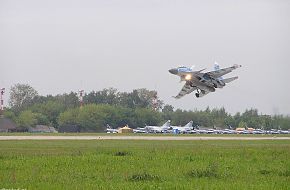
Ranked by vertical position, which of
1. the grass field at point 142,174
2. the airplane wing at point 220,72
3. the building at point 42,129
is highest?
the airplane wing at point 220,72

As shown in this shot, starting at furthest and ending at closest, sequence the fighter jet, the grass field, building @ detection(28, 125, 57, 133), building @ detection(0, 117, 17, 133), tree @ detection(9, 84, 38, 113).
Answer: tree @ detection(9, 84, 38, 113) < building @ detection(28, 125, 57, 133) < building @ detection(0, 117, 17, 133) < the fighter jet < the grass field

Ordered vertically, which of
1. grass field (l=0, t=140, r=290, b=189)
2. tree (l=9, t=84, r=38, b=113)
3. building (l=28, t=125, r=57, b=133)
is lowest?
grass field (l=0, t=140, r=290, b=189)

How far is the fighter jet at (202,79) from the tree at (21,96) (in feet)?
417

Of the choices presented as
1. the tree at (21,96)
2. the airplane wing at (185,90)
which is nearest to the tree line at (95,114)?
the tree at (21,96)

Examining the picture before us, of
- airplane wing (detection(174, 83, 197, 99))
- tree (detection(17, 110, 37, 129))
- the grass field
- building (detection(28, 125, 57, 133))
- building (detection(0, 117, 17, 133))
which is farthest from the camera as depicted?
tree (detection(17, 110, 37, 129))

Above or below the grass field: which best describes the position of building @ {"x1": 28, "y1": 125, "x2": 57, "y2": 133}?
above

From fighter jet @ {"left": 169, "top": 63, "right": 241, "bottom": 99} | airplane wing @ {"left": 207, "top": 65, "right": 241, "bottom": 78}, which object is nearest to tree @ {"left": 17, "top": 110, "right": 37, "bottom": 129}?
fighter jet @ {"left": 169, "top": 63, "right": 241, "bottom": 99}

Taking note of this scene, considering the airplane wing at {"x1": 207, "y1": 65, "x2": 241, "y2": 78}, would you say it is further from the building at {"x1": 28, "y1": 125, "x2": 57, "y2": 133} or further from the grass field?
the building at {"x1": 28, "y1": 125, "x2": 57, "y2": 133}

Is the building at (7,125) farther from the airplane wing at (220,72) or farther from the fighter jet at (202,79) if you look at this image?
the airplane wing at (220,72)

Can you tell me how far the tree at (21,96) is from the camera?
192775mm

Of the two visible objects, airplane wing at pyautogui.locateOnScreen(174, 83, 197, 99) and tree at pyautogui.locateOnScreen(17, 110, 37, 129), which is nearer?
airplane wing at pyautogui.locateOnScreen(174, 83, 197, 99)

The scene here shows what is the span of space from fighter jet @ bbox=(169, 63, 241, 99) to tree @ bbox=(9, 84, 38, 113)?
12707 cm

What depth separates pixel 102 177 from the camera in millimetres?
22016

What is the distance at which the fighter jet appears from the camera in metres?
68.7
